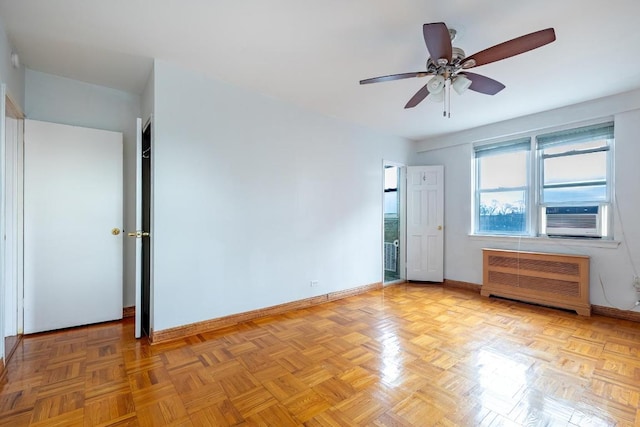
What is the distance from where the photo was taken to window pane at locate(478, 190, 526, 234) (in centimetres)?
419

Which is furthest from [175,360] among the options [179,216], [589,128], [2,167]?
[589,128]

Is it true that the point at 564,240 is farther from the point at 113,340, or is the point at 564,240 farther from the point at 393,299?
the point at 113,340

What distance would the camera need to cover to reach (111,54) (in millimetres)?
2539

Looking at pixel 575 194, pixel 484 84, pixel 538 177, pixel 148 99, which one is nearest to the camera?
pixel 484 84

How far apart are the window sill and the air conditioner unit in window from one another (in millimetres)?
65

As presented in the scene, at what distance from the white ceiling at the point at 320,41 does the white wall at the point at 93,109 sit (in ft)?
0.45

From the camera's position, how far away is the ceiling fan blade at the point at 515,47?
65.6 inches

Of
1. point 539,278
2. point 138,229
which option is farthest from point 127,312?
point 539,278

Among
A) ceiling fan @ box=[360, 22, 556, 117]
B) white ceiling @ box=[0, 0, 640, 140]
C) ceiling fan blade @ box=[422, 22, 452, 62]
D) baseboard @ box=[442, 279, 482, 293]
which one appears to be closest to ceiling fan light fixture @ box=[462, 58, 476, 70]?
ceiling fan @ box=[360, 22, 556, 117]

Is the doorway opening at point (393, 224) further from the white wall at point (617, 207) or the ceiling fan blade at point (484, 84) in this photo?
the ceiling fan blade at point (484, 84)

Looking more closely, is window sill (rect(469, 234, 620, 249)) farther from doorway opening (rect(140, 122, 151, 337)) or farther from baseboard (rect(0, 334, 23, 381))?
baseboard (rect(0, 334, 23, 381))

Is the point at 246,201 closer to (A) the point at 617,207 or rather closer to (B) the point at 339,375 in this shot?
(B) the point at 339,375

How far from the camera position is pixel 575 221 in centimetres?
359

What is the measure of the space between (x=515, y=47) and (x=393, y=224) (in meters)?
3.78
